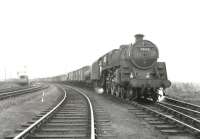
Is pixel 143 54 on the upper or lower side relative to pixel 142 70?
upper

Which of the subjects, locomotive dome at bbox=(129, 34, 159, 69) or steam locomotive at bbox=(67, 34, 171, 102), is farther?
locomotive dome at bbox=(129, 34, 159, 69)

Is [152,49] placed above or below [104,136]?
above

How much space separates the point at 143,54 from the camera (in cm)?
1555

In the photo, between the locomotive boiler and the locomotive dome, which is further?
the locomotive dome

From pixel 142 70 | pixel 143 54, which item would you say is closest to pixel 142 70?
pixel 142 70

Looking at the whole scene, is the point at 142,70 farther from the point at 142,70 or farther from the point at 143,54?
the point at 143,54

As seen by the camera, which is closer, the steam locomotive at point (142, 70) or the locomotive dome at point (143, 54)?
the steam locomotive at point (142, 70)

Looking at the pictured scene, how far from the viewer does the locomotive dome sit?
605 inches

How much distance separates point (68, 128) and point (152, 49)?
374 inches

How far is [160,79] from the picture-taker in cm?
1484

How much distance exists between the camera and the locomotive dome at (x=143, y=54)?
1538 cm

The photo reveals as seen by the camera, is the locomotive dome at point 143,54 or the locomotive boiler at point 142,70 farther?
the locomotive dome at point 143,54

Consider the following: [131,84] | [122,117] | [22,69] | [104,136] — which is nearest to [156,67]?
[131,84]

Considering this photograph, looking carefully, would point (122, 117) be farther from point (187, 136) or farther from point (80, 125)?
point (187, 136)
